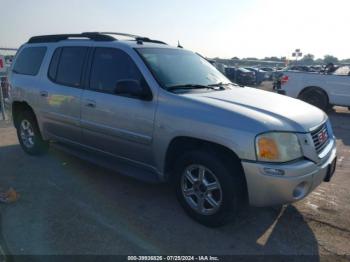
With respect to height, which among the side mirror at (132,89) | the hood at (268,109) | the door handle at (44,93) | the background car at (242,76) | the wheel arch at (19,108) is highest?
the side mirror at (132,89)

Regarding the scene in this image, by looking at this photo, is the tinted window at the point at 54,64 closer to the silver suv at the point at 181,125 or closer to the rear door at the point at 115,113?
the silver suv at the point at 181,125

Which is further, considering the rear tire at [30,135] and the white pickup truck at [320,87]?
the white pickup truck at [320,87]

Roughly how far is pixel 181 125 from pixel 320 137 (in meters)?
1.48

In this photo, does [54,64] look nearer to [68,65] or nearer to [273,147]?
[68,65]

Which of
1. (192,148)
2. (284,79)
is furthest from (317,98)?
(192,148)

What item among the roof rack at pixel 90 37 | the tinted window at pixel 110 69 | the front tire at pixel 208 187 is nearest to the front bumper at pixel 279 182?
the front tire at pixel 208 187

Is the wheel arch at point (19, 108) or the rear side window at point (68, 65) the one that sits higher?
the rear side window at point (68, 65)

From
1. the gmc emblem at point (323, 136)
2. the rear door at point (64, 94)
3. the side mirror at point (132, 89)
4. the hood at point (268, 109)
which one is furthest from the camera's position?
the rear door at point (64, 94)

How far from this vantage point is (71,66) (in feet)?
16.3

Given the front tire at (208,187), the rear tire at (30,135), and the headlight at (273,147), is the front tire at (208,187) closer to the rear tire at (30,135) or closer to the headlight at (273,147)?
the headlight at (273,147)

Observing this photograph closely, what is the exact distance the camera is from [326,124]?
13.1 ft

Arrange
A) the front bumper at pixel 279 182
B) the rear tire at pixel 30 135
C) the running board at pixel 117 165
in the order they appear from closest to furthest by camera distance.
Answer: the front bumper at pixel 279 182
the running board at pixel 117 165
the rear tire at pixel 30 135

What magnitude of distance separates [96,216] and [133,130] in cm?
107

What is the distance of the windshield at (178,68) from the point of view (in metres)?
4.04
